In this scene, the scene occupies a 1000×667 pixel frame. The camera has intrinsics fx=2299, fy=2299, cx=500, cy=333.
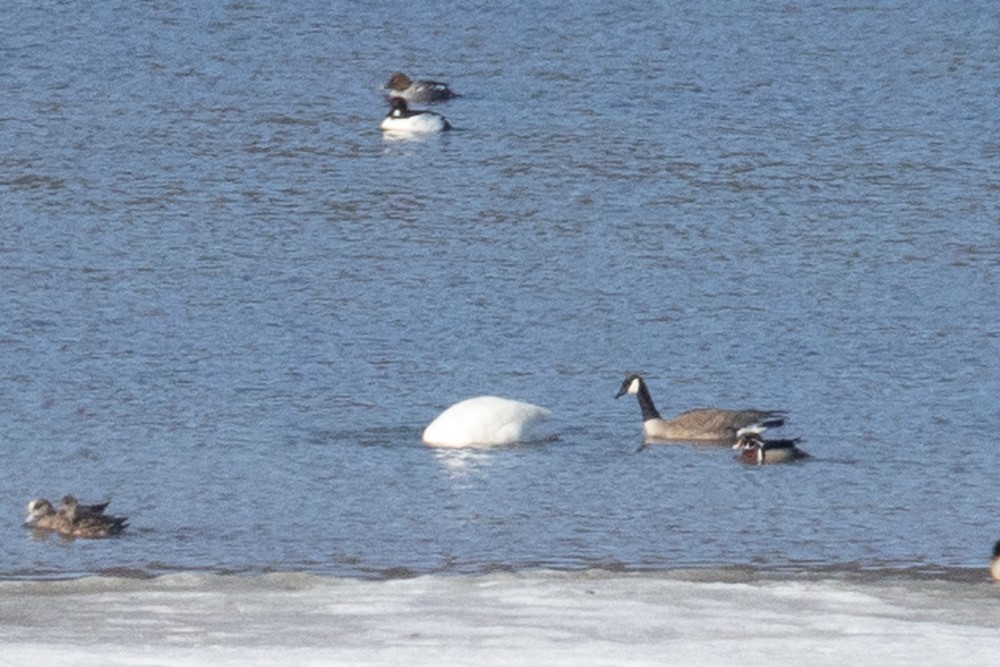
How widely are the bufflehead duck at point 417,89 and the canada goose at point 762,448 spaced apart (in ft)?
35.5

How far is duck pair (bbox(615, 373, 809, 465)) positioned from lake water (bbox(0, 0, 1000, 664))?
0.11 meters

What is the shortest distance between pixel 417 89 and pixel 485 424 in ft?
36.6

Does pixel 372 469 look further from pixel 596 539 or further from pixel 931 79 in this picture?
pixel 931 79

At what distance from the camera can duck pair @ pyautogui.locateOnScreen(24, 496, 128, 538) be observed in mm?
11195

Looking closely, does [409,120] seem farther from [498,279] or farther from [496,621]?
[496,621]

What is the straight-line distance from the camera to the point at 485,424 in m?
13.3

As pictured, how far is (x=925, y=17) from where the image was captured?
2761 cm

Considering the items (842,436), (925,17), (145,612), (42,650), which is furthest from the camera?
(925,17)

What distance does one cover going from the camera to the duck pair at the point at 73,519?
11.2m

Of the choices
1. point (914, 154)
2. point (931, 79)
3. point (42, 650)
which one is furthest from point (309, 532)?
point (931, 79)

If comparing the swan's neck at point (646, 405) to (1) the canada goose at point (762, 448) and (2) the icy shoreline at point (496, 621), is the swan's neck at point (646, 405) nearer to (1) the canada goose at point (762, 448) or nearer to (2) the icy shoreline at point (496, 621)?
(1) the canada goose at point (762, 448)

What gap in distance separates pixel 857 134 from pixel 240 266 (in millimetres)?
7388

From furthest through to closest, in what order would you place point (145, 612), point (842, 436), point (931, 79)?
1. point (931, 79)
2. point (842, 436)
3. point (145, 612)

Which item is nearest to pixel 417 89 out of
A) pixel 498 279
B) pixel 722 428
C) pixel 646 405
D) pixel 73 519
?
pixel 498 279
